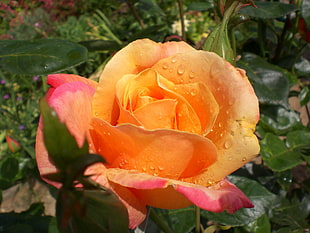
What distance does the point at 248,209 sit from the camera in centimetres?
64

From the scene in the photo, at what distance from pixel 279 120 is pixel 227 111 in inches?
21.8

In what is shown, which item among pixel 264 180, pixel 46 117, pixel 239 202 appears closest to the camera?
pixel 46 117

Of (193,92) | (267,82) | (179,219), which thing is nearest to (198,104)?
(193,92)

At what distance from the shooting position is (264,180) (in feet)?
3.17

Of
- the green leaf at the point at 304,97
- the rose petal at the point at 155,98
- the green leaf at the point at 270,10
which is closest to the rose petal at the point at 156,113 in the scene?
the rose petal at the point at 155,98

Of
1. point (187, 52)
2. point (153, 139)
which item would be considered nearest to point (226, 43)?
point (187, 52)

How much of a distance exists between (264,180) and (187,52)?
2.31 feet

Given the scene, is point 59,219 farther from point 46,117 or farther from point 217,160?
point 217,160

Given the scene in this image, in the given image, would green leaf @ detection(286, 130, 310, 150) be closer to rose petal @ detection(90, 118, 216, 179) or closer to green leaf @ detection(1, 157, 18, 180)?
rose petal @ detection(90, 118, 216, 179)

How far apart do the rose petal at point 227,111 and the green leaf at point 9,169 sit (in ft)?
1.66

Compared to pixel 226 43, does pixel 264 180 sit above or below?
below

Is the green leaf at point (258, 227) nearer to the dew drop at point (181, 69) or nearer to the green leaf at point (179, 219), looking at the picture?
the green leaf at point (179, 219)

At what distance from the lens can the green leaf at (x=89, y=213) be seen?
0.21 metres

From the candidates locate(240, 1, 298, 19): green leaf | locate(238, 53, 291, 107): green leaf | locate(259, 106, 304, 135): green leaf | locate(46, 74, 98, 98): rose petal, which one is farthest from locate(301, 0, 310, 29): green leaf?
locate(46, 74, 98, 98): rose petal
